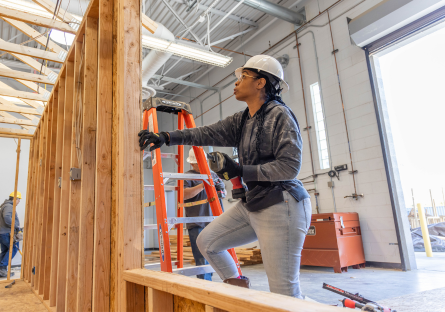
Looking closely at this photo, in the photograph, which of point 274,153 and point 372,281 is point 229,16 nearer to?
point 372,281

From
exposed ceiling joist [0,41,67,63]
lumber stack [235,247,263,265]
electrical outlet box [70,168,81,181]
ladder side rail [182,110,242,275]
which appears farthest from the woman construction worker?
lumber stack [235,247,263,265]

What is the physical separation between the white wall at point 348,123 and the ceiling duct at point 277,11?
286mm

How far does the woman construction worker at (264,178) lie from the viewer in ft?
5.55

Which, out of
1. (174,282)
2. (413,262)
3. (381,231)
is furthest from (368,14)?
(174,282)

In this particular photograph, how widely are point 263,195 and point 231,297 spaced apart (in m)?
0.86

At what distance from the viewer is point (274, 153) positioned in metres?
1.79

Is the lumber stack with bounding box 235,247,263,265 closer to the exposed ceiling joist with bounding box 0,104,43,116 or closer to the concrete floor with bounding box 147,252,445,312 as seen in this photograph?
the concrete floor with bounding box 147,252,445,312

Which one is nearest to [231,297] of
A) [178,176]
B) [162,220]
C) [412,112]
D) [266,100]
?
[266,100]

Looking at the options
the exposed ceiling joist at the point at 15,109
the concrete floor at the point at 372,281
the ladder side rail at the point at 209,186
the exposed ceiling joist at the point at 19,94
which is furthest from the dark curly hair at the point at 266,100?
the exposed ceiling joist at the point at 15,109

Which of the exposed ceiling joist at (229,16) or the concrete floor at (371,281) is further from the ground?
the exposed ceiling joist at (229,16)

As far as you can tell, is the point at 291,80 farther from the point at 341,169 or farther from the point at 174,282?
the point at 174,282

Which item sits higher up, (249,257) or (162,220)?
(162,220)

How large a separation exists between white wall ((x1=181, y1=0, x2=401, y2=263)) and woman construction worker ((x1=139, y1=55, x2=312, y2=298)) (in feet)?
15.7

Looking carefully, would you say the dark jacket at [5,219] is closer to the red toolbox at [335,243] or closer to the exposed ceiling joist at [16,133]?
the exposed ceiling joist at [16,133]
